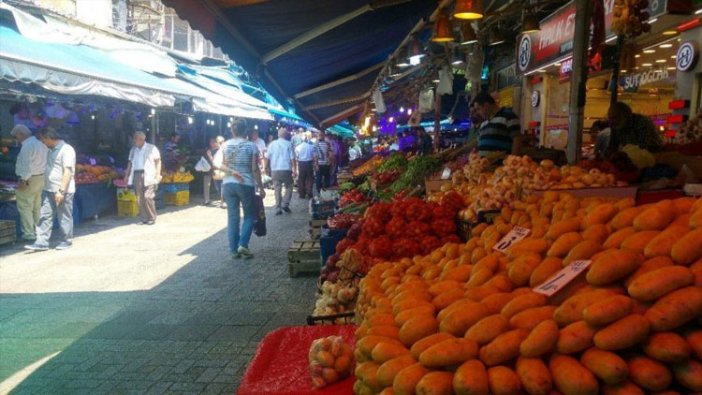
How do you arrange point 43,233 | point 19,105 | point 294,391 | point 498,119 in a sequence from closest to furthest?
point 294,391 → point 498,119 → point 43,233 → point 19,105

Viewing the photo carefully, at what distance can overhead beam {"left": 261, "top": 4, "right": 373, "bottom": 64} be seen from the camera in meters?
6.30

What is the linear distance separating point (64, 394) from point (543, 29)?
7.96 metres

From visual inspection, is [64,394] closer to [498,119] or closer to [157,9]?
[498,119]

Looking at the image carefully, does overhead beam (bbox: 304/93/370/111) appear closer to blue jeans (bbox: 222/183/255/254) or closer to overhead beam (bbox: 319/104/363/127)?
overhead beam (bbox: 319/104/363/127)

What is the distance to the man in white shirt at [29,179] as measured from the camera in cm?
899

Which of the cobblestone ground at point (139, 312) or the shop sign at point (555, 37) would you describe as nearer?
the cobblestone ground at point (139, 312)

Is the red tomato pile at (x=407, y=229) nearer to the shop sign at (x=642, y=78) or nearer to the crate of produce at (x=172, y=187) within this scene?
the shop sign at (x=642, y=78)

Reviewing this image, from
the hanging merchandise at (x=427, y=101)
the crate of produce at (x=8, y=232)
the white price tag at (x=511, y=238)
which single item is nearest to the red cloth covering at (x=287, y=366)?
the white price tag at (x=511, y=238)

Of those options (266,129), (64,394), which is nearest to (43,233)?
(64,394)

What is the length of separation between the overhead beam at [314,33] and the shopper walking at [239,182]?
175cm

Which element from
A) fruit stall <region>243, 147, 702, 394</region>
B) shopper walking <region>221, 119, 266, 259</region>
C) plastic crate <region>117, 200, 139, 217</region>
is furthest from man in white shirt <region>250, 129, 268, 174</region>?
fruit stall <region>243, 147, 702, 394</region>

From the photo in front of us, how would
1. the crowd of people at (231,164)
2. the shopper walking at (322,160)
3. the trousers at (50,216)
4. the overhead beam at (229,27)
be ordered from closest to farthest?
1. the overhead beam at (229,27)
2. the crowd of people at (231,164)
3. the trousers at (50,216)
4. the shopper walking at (322,160)

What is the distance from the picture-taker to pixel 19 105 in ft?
37.6

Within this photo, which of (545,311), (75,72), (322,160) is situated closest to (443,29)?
(545,311)
